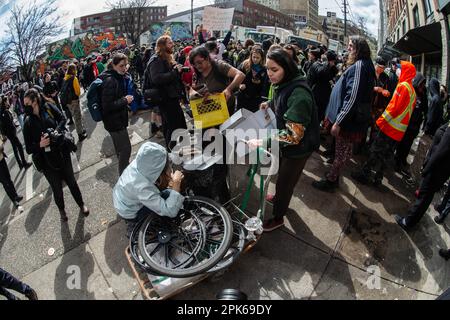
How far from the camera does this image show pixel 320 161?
4688mm

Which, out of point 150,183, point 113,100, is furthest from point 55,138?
point 150,183

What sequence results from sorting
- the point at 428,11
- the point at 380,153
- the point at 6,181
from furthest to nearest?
the point at 428,11
the point at 6,181
the point at 380,153

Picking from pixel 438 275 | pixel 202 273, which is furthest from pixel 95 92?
pixel 438 275

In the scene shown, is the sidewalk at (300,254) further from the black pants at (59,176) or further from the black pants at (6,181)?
the black pants at (6,181)

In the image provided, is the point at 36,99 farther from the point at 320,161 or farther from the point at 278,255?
the point at 320,161

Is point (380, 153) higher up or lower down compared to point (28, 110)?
lower down

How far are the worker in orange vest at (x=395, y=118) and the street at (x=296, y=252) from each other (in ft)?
1.62

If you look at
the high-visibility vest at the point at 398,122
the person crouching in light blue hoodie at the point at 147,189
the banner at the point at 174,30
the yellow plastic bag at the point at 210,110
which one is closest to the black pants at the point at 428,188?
the high-visibility vest at the point at 398,122

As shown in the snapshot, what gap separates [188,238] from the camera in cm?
250

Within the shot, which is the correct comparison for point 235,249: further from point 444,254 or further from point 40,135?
point 40,135

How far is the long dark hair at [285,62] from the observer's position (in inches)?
96.0

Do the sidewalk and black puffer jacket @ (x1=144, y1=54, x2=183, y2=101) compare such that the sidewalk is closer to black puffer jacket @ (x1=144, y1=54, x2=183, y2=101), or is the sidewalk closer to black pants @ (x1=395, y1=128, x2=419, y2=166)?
black pants @ (x1=395, y1=128, x2=419, y2=166)

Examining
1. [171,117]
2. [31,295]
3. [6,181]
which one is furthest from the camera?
[6,181]

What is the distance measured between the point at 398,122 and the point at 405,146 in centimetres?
120
